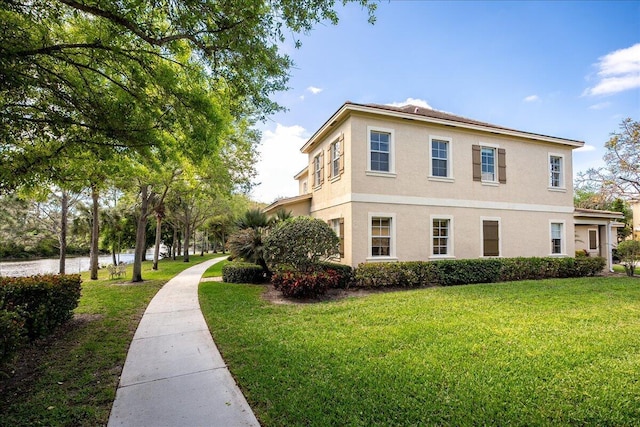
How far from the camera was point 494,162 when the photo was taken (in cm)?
1404

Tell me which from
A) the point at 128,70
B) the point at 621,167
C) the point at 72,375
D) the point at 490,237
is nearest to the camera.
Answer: the point at 72,375

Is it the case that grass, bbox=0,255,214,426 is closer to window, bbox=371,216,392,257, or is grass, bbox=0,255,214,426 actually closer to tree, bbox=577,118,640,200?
window, bbox=371,216,392,257

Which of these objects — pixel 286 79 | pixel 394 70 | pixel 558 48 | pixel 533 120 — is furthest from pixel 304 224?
pixel 533 120

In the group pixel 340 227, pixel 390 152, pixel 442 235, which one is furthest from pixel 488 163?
pixel 340 227

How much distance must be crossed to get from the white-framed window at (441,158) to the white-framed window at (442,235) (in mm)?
1871

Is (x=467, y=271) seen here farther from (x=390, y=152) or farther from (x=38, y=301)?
(x=38, y=301)

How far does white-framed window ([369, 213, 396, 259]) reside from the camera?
11828 mm

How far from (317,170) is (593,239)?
19778 millimetres

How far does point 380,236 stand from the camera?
11977 millimetres

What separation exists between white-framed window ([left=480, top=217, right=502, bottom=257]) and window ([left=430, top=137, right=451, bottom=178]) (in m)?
2.80

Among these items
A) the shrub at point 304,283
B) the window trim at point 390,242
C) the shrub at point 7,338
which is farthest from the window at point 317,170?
the shrub at point 7,338

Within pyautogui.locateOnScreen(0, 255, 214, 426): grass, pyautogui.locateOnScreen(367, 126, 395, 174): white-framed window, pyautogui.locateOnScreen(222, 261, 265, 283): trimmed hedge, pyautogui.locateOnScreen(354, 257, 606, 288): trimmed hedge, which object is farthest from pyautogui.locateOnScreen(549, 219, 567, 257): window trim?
pyautogui.locateOnScreen(0, 255, 214, 426): grass

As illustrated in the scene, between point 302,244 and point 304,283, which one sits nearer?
point 304,283

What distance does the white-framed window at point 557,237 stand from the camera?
592 inches
